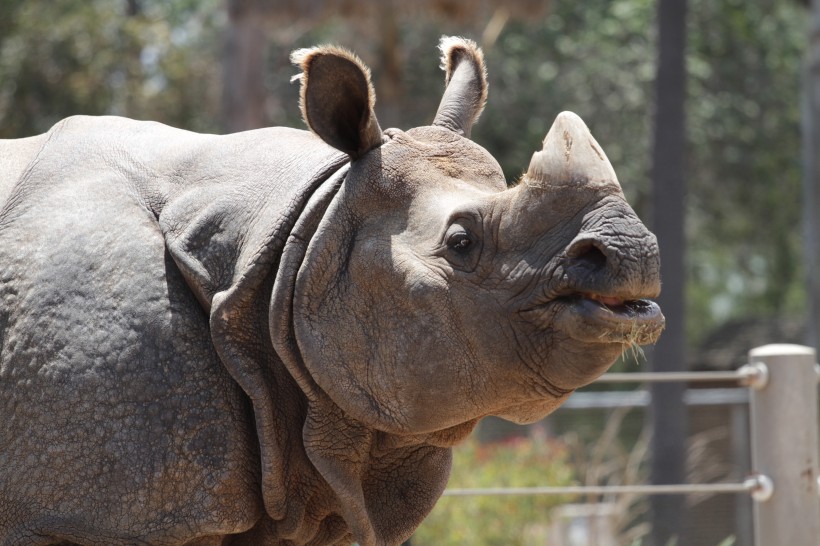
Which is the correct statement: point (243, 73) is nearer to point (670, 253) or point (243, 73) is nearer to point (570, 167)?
point (670, 253)

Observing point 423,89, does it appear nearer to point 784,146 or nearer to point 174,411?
point 784,146

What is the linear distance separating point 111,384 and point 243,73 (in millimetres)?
12163

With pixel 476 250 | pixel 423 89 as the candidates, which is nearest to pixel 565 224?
pixel 476 250

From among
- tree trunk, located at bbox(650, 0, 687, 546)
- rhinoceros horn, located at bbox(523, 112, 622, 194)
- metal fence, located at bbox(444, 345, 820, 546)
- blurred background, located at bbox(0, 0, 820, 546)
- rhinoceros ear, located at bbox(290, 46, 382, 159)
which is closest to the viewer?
rhinoceros horn, located at bbox(523, 112, 622, 194)

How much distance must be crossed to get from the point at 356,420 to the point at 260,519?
330mm

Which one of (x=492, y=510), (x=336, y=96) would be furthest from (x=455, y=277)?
(x=492, y=510)

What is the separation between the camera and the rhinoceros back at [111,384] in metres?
2.88

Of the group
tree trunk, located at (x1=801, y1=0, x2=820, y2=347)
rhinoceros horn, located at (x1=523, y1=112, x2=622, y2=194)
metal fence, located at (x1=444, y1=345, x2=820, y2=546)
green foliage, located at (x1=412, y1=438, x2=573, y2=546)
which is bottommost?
green foliage, located at (x1=412, y1=438, x2=573, y2=546)

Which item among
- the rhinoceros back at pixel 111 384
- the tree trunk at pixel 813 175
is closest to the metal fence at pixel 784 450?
the rhinoceros back at pixel 111 384

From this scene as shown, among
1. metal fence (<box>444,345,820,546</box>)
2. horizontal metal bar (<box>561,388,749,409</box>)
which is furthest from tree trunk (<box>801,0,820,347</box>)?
metal fence (<box>444,345,820,546</box>)

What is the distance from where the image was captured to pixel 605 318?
2701mm

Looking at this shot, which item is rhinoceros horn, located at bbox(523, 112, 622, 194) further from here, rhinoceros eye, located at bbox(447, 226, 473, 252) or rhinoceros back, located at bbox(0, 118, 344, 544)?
rhinoceros back, located at bbox(0, 118, 344, 544)

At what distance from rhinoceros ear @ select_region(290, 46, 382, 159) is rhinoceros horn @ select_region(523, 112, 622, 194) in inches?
18.0

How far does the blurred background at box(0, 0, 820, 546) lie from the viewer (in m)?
12.2
